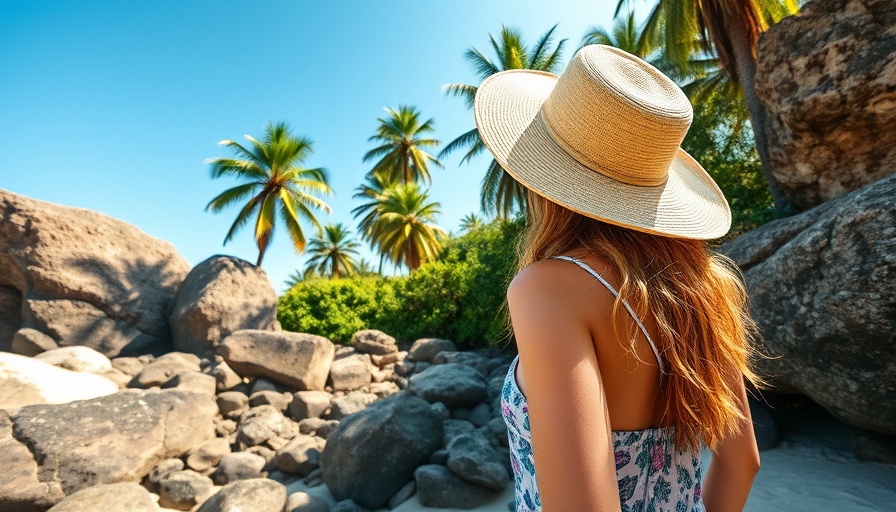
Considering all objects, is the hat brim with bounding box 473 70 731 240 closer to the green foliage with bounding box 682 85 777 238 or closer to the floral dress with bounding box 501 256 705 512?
the floral dress with bounding box 501 256 705 512

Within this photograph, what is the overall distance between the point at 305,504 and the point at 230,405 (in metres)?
4.25

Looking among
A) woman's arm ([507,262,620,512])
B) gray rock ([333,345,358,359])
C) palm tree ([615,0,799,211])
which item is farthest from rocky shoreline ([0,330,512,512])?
palm tree ([615,0,799,211])

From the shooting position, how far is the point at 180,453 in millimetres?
6785

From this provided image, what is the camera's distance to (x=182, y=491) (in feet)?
19.2

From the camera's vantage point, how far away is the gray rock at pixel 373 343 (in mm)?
12656

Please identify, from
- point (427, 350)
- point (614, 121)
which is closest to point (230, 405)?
point (427, 350)

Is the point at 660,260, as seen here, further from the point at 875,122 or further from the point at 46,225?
the point at 46,225

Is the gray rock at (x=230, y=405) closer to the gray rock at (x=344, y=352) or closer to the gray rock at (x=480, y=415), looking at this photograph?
the gray rock at (x=344, y=352)

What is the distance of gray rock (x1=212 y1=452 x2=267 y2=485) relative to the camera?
21.2 ft

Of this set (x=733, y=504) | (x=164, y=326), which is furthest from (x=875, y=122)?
(x=164, y=326)

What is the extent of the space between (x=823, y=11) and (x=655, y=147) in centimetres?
699

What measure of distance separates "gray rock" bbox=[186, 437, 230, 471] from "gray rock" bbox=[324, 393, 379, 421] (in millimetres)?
1993

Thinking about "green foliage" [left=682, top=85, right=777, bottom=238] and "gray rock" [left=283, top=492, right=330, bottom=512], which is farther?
"green foliage" [left=682, top=85, right=777, bottom=238]

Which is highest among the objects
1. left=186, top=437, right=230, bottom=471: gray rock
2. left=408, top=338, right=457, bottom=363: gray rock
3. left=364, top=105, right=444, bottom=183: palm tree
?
left=364, top=105, right=444, bottom=183: palm tree
